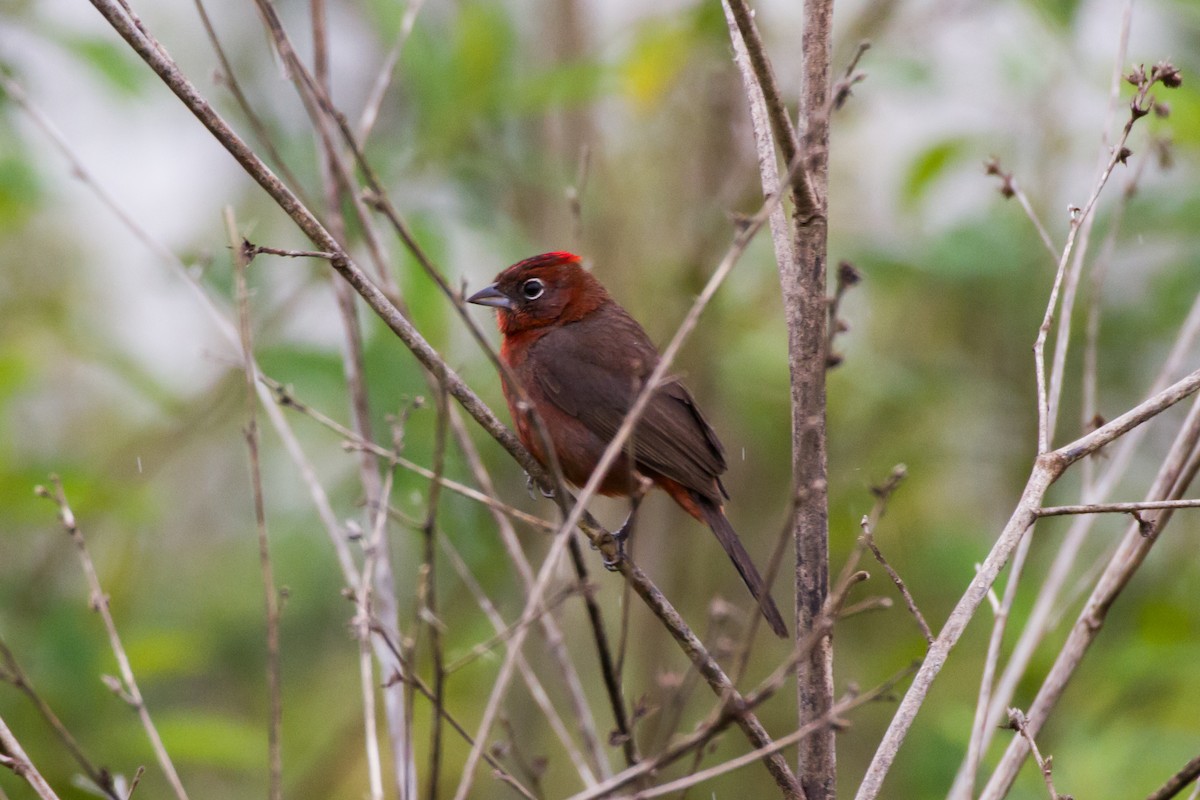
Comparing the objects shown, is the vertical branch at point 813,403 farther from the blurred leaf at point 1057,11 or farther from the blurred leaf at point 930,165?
the blurred leaf at point 930,165

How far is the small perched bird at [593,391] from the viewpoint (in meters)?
4.06

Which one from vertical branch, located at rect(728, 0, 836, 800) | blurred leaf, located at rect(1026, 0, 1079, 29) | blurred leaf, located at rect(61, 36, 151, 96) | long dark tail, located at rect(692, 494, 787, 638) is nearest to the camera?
vertical branch, located at rect(728, 0, 836, 800)

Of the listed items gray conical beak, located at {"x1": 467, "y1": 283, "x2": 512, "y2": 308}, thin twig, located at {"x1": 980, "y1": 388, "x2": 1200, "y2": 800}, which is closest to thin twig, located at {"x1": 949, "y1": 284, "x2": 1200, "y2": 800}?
thin twig, located at {"x1": 980, "y1": 388, "x2": 1200, "y2": 800}

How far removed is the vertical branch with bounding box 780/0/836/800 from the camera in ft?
8.13

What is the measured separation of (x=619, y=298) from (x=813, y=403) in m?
3.73

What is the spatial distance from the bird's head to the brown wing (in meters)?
0.08

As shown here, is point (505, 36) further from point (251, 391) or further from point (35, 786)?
point (35, 786)

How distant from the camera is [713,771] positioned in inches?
84.0

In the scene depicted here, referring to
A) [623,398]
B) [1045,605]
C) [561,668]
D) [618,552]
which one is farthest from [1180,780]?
[623,398]

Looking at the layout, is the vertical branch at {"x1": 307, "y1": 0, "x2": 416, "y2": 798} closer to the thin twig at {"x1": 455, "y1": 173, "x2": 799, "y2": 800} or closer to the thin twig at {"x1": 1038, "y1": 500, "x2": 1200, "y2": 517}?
the thin twig at {"x1": 455, "y1": 173, "x2": 799, "y2": 800}

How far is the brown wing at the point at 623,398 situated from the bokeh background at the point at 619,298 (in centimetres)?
37

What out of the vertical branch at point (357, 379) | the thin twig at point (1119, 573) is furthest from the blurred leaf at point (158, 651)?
the thin twig at point (1119, 573)

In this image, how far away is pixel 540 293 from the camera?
4688mm

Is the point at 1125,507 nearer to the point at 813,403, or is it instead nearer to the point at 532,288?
the point at 813,403
